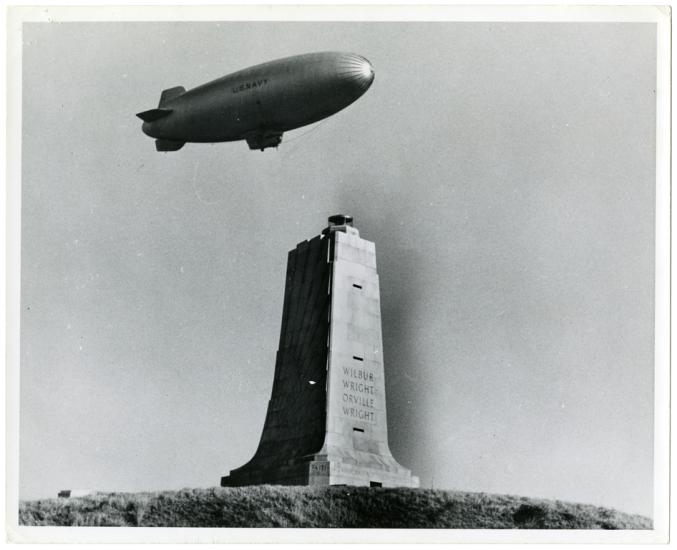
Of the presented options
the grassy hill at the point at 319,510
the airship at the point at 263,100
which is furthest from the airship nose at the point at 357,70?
the grassy hill at the point at 319,510

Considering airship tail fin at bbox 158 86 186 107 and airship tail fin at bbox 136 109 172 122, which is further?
airship tail fin at bbox 136 109 172 122

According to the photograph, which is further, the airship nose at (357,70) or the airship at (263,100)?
the airship at (263,100)

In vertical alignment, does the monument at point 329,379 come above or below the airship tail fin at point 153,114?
below

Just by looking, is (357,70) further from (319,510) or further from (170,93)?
(319,510)

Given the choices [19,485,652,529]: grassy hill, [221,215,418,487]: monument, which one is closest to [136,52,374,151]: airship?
[221,215,418,487]: monument

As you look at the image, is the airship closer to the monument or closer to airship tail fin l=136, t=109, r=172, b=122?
airship tail fin l=136, t=109, r=172, b=122

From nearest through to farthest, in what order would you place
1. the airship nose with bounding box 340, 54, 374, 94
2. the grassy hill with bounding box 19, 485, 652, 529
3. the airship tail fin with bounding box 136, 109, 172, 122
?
the grassy hill with bounding box 19, 485, 652, 529
the airship nose with bounding box 340, 54, 374, 94
the airship tail fin with bounding box 136, 109, 172, 122

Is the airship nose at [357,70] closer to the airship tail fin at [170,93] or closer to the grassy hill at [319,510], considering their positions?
the airship tail fin at [170,93]
